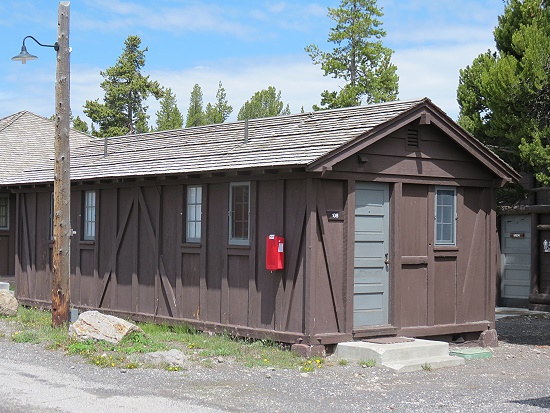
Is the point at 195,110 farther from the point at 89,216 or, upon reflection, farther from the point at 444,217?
the point at 444,217

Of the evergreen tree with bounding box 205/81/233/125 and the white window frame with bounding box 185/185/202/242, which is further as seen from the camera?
the evergreen tree with bounding box 205/81/233/125

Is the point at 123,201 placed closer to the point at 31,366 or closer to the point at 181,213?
the point at 181,213

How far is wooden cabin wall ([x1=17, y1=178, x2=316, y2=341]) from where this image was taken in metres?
13.4

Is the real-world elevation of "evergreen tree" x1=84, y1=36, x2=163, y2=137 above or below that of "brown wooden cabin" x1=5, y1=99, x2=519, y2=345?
above

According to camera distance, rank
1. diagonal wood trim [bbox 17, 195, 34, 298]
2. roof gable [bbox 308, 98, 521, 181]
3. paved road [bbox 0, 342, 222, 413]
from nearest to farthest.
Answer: paved road [bbox 0, 342, 222, 413], roof gable [bbox 308, 98, 521, 181], diagonal wood trim [bbox 17, 195, 34, 298]

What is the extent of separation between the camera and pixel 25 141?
30.8m

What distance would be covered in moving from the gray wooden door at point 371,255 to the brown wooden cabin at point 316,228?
18 millimetres

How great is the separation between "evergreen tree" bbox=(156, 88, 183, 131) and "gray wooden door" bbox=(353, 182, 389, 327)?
117 feet

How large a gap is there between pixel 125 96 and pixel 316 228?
35.6 meters

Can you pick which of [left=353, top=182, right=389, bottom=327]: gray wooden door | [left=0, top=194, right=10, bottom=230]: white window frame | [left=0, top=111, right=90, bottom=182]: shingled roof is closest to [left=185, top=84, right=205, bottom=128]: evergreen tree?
[left=0, top=111, right=90, bottom=182]: shingled roof

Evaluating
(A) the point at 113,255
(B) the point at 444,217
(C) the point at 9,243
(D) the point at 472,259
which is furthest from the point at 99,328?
(C) the point at 9,243

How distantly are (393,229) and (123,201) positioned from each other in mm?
5509

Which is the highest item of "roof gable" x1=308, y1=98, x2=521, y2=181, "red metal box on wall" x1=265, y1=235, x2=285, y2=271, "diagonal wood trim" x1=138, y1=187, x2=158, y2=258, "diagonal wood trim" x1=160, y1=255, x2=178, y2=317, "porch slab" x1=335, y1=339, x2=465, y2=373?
"roof gable" x1=308, y1=98, x2=521, y2=181

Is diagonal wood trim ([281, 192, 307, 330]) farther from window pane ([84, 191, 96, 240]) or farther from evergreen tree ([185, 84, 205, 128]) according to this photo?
evergreen tree ([185, 84, 205, 128])
